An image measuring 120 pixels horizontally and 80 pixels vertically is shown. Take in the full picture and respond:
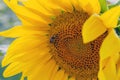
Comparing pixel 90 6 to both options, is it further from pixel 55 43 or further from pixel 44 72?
pixel 44 72

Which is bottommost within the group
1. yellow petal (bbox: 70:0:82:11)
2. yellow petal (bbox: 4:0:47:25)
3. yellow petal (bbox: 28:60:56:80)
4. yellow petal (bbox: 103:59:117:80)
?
yellow petal (bbox: 103:59:117:80)

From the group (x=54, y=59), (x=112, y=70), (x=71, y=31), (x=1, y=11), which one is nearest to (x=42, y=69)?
(x=54, y=59)

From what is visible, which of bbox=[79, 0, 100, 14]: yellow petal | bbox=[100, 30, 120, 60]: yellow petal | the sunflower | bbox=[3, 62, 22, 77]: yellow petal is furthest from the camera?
bbox=[3, 62, 22, 77]: yellow petal


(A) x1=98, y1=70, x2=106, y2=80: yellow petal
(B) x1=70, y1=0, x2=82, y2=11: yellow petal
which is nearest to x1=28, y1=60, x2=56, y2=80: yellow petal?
(B) x1=70, y1=0, x2=82, y2=11: yellow petal

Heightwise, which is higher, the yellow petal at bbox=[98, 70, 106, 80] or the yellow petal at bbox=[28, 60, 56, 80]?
the yellow petal at bbox=[28, 60, 56, 80]

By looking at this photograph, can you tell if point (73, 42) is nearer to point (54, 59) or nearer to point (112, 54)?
point (54, 59)

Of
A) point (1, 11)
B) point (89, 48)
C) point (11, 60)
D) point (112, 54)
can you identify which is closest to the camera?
point (112, 54)

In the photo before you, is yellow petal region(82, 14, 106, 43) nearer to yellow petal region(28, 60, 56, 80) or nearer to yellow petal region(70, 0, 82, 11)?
yellow petal region(70, 0, 82, 11)
